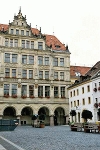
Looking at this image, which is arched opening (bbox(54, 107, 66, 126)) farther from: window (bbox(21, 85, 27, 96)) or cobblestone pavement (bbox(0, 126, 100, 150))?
cobblestone pavement (bbox(0, 126, 100, 150))

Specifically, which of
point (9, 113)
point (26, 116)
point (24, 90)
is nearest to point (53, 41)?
point (24, 90)

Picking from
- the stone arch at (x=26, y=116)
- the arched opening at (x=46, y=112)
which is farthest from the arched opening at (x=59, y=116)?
the stone arch at (x=26, y=116)

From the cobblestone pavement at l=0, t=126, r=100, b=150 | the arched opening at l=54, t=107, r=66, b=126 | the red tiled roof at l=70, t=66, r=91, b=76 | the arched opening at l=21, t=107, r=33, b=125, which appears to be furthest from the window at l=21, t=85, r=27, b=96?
the cobblestone pavement at l=0, t=126, r=100, b=150

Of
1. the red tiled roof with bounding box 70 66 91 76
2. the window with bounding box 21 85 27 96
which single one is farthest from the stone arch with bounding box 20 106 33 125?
the red tiled roof with bounding box 70 66 91 76

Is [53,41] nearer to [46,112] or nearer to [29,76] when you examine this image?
[29,76]

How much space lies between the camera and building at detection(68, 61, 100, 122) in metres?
40.4

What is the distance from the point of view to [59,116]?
53.2 metres

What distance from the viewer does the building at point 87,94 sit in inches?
1591

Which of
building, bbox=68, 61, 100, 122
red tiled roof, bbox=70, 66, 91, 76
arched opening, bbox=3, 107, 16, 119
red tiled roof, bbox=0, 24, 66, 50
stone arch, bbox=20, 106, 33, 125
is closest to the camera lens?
building, bbox=68, 61, 100, 122

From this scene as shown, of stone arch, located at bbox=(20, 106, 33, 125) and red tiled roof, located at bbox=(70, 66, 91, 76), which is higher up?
red tiled roof, located at bbox=(70, 66, 91, 76)

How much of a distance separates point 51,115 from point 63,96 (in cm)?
482

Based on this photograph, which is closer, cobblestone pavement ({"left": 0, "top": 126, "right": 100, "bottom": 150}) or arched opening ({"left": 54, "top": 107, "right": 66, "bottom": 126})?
cobblestone pavement ({"left": 0, "top": 126, "right": 100, "bottom": 150})

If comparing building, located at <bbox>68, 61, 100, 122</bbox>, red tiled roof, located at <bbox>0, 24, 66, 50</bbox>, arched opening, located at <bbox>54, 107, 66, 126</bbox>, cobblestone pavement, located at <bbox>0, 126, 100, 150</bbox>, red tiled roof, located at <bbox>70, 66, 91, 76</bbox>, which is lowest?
cobblestone pavement, located at <bbox>0, 126, 100, 150</bbox>

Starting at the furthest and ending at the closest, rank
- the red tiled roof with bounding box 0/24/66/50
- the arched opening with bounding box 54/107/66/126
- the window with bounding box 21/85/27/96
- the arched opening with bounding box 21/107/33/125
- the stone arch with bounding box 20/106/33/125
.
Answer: the red tiled roof with bounding box 0/24/66/50, the arched opening with bounding box 54/107/66/126, the arched opening with bounding box 21/107/33/125, the stone arch with bounding box 20/106/33/125, the window with bounding box 21/85/27/96
